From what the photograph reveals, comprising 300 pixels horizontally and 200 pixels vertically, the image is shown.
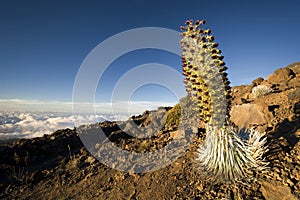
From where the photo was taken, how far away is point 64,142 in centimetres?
866

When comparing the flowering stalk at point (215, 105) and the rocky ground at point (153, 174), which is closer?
the flowering stalk at point (215, 105)

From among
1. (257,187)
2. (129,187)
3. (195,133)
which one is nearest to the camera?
(257,187)

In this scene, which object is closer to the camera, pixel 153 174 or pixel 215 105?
pixel 215 105

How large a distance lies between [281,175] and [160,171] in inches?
91.2

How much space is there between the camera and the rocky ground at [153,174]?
3.14 metres

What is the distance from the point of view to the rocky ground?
124 inches

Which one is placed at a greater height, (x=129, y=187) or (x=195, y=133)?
(x=195, y=133)

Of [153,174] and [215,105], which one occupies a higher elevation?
[215,105]

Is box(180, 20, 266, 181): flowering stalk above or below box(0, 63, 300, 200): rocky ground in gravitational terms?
above

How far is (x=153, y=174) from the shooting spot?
4363mm

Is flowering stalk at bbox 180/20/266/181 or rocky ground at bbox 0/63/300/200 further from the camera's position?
rocky ground at bbox 0/63/300/200

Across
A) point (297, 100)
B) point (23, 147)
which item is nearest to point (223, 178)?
point (297, 100)

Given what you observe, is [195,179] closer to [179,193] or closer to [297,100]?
[179,193]

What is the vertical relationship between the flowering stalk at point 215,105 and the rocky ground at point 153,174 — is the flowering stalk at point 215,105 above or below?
above
